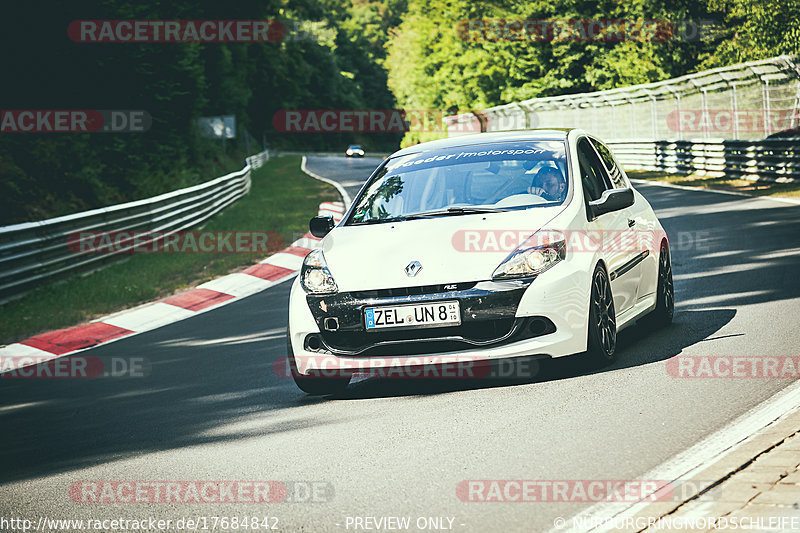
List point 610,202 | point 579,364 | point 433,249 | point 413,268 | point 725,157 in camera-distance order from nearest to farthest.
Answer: point 413,268 → point 433,249 → point 579,364 → point 610,202 → point 725,157

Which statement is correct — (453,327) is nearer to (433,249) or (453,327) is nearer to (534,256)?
(433,249)

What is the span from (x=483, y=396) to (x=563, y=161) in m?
1.96

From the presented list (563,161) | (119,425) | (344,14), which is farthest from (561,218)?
(344,14)

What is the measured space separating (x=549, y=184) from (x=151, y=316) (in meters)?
6.89

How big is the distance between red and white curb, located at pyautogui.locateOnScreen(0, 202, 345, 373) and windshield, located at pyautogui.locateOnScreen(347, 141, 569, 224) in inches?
186

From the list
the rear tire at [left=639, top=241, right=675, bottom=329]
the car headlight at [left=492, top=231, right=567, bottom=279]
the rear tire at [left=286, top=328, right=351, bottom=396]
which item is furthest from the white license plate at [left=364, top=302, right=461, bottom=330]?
the rear tire at [left=639, top=241, right=675, bottom=329]

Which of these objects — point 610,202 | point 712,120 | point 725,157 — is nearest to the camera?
point 610,202

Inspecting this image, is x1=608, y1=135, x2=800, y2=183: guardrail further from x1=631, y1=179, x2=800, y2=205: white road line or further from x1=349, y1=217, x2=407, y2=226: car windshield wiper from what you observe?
x1=349, y1=217, x2=407, y2=226: car windshield wiper

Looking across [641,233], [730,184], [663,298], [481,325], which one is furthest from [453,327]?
[730,184]

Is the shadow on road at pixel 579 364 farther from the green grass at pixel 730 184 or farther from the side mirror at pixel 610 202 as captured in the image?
the green grass at pixel 730 184

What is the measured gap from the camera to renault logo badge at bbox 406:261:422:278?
20.6 ft

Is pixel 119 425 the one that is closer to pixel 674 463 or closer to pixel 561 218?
pixel 561 218

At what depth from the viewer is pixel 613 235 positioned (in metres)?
7.28

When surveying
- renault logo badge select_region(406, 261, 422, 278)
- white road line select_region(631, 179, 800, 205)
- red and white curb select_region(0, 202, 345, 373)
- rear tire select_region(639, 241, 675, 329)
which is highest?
white road line select_region(631, 179, 800, 205)
